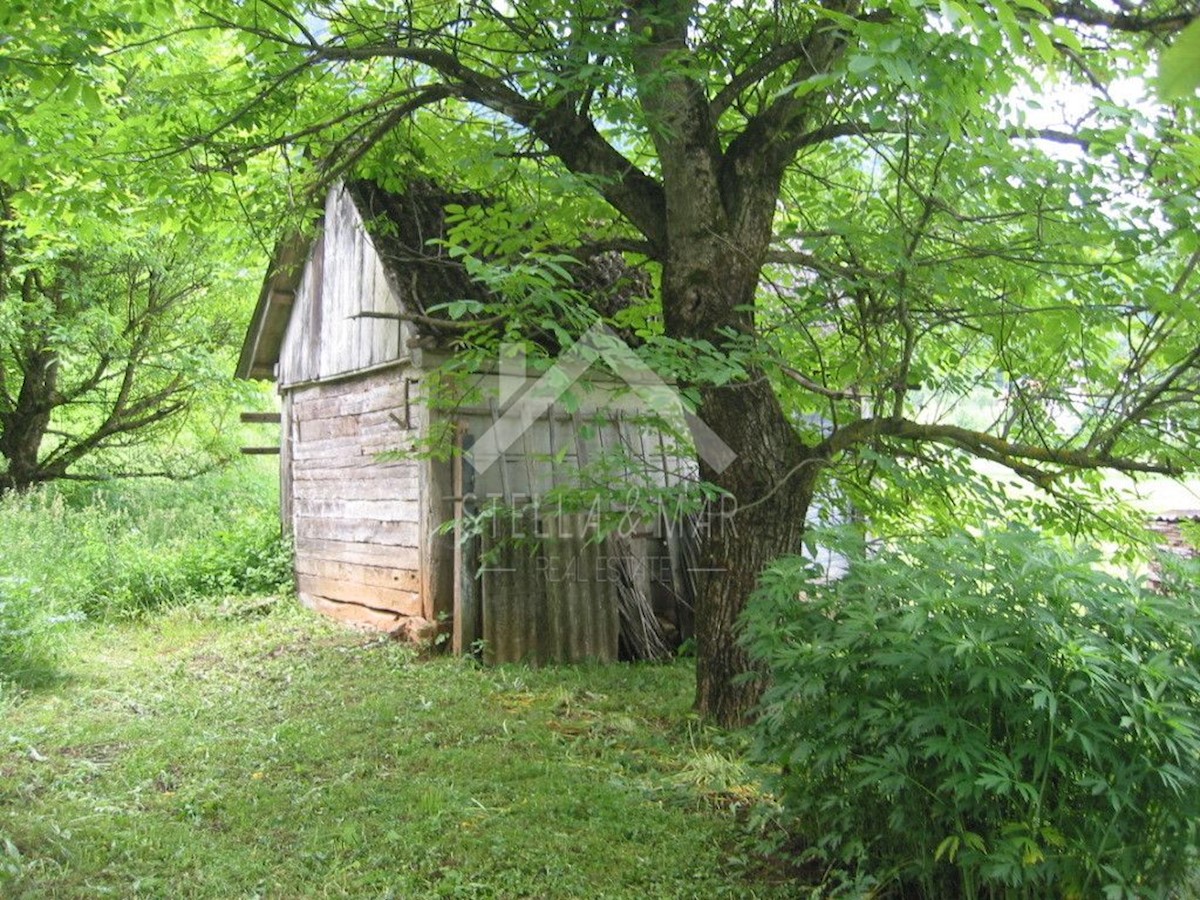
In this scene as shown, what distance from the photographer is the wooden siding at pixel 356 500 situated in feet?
29.6

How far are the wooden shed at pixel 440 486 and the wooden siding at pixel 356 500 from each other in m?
0.03

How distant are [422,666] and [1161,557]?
556 cm

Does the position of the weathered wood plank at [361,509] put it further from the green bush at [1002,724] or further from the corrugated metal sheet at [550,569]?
the green bush at [1002,724]

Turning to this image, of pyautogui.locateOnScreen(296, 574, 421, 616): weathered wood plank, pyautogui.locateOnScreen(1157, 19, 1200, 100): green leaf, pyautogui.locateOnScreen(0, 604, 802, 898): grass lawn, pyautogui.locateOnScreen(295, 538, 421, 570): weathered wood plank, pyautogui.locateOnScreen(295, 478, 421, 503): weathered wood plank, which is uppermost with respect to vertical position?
pyautogui.locateOnScreen(1157, 19, 1200, 100): green leaf

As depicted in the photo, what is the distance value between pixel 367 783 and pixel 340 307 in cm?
602

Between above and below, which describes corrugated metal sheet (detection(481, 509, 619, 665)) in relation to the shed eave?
below

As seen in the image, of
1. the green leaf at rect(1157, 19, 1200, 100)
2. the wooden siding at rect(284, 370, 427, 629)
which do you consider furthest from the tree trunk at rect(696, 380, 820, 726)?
the green leaf at rect(1157, 19, 1200, 100)

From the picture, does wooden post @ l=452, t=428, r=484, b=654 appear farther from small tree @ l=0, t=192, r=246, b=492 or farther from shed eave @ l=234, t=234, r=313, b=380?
small tree @ l=0, t=192, r=246, b=492

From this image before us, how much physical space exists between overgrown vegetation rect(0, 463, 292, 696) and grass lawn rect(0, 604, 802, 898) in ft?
1.74

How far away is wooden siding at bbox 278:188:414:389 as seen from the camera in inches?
363

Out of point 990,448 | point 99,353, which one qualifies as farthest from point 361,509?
point 99,353

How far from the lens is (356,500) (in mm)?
10008

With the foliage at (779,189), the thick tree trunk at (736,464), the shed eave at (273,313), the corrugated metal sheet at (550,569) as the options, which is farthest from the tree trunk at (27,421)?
the thick tree trunk at (736,464)

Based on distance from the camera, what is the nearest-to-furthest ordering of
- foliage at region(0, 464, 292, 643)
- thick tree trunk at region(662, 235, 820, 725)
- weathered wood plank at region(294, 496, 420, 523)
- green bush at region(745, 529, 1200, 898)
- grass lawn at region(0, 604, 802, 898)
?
green bush at region(745, 529, 1200, 898)
grass lawn at region(0, 604, 802, 898)
thick tree trunk at region(662, 235, 820, 725)
weathered wood plank at region(294, 496, 420, 523)
foliage at region(0, 464, 292, 643)
